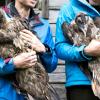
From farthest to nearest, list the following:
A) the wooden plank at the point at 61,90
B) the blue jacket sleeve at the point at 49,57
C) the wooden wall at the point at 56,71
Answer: the wooden wall at the point at 56,71 → the wooden plank at the point at 61,90 → the blue jacket sleeve at the point at 49,57

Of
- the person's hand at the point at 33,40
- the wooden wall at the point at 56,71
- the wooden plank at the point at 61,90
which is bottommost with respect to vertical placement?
the wooden plank at the point at 61,90

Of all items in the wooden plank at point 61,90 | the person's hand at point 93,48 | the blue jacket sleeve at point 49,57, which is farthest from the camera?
the wooden plank at point 61,90

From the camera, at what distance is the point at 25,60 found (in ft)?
11.1

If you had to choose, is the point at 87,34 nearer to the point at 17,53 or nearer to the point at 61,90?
the point at 17,53

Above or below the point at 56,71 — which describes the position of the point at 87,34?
above

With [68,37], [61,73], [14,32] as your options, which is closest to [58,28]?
[68,37]

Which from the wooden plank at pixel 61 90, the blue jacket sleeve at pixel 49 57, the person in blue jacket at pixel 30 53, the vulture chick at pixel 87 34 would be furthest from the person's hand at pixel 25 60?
the wooden plank at pixel 61 90

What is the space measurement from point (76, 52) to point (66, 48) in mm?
94

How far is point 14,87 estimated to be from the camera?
3.44m

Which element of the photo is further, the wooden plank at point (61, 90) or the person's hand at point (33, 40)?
the wooden plank at point (61, 90)

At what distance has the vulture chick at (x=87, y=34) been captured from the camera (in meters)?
3.37

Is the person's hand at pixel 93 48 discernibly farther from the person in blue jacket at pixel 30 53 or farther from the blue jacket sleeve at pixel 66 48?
the person in blue jacket at pixel 30 53

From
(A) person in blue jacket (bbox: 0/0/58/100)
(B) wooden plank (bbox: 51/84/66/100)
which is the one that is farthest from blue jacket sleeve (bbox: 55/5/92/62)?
(B) wooden plank (bbox: 51/84/66/100)

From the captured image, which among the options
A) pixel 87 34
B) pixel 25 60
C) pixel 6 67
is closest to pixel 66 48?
pixel 87 34
